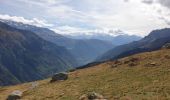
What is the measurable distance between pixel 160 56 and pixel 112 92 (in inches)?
1328

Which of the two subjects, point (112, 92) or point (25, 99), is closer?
point (112, 92)

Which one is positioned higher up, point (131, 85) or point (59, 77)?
point (59, 77)

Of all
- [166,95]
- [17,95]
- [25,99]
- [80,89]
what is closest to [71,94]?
[80,89]

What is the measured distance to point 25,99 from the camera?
61.4 m

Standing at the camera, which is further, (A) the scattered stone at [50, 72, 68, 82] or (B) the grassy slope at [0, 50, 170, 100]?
(A) the scattered stone at [50, 72, 68, 82]

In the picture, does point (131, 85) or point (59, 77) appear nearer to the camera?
point (131, 85)

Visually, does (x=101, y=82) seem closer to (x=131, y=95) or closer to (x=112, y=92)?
(x=112, y=92)

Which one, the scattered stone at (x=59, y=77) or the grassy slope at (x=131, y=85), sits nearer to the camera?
the grassy slope at (x=131, y=85)

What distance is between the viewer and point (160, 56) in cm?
8369

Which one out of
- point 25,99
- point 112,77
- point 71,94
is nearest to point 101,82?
point 112,77

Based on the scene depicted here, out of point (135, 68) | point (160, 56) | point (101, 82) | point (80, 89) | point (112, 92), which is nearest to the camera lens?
point (112, 92)

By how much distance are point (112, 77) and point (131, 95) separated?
23.2m

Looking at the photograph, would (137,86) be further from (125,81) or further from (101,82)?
(101,82)

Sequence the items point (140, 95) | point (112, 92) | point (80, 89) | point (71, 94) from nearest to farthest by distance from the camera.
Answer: point (140, 95) → point (112, 92) → point (71, 94) → point (80, 89)
